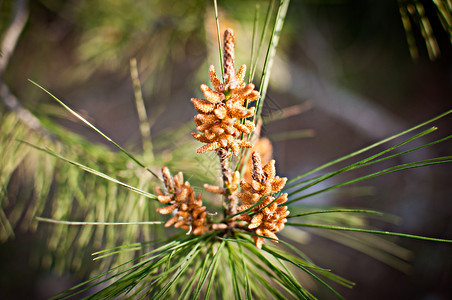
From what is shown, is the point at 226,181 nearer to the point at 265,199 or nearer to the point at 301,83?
the point at 265,199

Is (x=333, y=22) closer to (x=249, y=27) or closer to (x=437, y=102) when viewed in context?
(x=249, y=27)

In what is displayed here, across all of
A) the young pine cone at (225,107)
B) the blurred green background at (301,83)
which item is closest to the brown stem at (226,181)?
the young pine cone at (225,107)

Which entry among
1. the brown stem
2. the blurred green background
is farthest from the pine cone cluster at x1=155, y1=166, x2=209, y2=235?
the blurred green background

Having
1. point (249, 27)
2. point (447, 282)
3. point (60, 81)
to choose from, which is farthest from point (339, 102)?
point (60, 81)

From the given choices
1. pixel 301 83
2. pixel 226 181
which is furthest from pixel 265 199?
pixel 301 83

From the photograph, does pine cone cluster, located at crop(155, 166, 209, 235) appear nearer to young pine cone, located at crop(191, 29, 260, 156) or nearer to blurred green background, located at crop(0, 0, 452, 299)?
young pine cone, located at crop(191, 29, 260, 156)

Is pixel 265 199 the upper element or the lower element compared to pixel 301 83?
lower
